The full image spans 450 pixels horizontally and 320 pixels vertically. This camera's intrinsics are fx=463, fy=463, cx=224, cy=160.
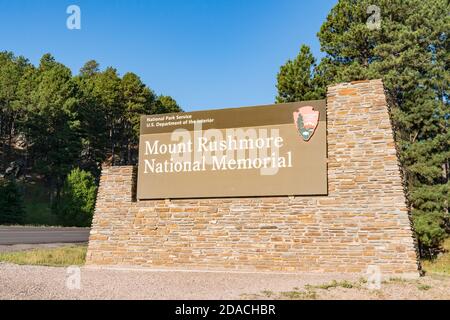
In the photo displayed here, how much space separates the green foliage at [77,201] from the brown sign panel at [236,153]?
32.3m

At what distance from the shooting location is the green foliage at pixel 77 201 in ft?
152

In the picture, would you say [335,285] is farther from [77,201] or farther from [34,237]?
[77,201]

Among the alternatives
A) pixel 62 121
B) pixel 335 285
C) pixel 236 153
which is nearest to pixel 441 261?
pixel 236 153

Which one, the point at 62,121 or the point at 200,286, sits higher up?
the point at 62,121

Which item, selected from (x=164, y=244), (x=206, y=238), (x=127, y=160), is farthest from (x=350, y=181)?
(x=127, y=160)

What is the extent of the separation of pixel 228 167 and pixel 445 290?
24.1 feet

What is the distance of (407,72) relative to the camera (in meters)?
32.4

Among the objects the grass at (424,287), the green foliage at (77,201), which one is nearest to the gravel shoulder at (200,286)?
the grass at (424,287)

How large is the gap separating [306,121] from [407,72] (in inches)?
832

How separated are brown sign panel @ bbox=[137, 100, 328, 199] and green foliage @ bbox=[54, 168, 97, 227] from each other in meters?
32.3

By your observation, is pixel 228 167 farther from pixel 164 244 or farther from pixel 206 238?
pixel 164 244

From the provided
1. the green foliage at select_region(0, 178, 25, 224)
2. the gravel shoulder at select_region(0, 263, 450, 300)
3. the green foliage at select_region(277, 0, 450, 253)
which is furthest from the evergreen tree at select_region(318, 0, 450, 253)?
the green foliage at select_region(0, 178, 25, 224)

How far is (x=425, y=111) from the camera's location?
105 ft

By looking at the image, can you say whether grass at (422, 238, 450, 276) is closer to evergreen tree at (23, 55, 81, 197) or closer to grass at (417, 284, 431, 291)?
grass at (417, 284, 431, 291)
